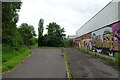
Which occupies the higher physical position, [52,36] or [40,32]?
[40,32]

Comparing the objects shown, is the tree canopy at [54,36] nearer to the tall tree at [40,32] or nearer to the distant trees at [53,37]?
the distant trees at [53,37]

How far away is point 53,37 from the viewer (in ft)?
263

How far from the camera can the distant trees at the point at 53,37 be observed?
3135 inches

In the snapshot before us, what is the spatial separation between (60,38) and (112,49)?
5217cm

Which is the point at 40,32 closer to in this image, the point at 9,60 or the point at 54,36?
the point at 54,36

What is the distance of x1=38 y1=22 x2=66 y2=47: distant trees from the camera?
261 ft

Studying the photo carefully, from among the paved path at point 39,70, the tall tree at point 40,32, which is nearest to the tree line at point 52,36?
the tall tree at point 40,32

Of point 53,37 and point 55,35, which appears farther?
point 55,35

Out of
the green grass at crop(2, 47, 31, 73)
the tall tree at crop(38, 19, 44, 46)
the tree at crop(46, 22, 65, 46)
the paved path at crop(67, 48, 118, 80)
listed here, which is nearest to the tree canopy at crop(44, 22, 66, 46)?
the tree at crop(46, 22, 65, 46)

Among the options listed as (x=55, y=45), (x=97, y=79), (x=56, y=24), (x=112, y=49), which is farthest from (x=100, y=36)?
(x=56, y=24)

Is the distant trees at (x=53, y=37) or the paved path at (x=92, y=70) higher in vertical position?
the distant trees at (x=53, y=37)

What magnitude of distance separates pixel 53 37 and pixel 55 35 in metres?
1.26

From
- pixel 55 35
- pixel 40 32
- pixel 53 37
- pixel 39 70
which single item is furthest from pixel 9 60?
pixel 40 32

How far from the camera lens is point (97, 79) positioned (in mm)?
13969
